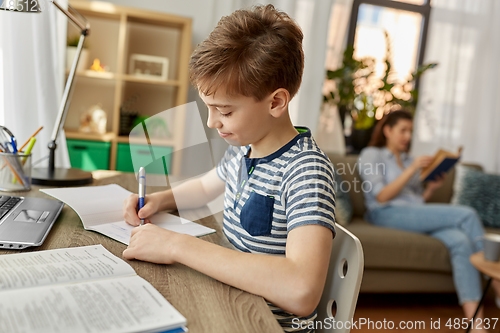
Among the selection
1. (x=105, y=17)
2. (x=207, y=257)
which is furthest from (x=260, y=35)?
(x=105, y=17)

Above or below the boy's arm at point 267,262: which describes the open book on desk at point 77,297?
below

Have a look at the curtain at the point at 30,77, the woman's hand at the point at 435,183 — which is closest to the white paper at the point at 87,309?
the curtain at the point at 30,77

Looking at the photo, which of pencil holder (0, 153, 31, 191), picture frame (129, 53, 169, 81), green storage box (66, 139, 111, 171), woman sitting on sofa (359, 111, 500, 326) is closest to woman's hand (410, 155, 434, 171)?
woman sitting on sofa (359, 111, 500, 326)

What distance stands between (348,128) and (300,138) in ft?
8.51

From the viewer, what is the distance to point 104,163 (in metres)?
2.60

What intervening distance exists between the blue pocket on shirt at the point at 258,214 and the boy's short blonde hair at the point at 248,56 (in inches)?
7.7

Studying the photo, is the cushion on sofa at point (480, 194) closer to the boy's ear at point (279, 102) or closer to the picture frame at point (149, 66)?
the picture frame at point (149, 66)

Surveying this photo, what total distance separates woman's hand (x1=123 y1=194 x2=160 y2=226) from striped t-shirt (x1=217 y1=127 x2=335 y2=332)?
161 millimetres

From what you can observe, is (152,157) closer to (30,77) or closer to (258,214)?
(258,214)

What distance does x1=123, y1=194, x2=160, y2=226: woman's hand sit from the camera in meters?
0.87

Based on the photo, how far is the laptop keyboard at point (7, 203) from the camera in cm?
82

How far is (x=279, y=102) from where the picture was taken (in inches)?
30.7

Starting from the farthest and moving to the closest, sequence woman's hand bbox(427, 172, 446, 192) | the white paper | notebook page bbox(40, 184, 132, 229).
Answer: woman's hand bbox(427, 172, 446, 192), notebook page bbox(40, 184, 132, 229), the white paper

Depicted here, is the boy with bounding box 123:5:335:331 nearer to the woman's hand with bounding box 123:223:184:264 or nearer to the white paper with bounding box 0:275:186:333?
the woman's hand with bounding box 123:223:184:264
